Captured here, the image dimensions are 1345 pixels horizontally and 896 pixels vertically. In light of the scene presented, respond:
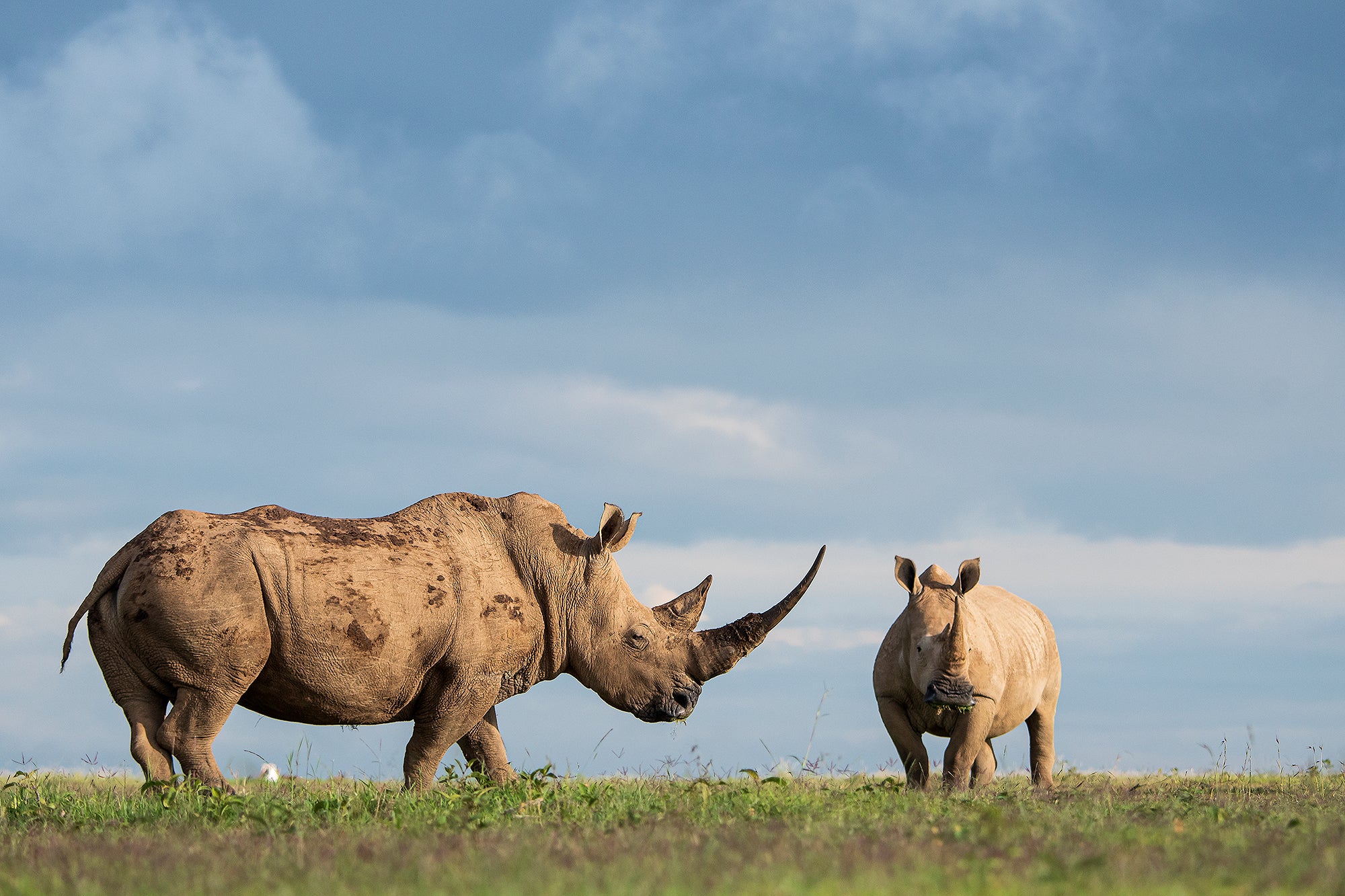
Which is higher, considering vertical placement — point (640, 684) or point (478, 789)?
point (640, 684)

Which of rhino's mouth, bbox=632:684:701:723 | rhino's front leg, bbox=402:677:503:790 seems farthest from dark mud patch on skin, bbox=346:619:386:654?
rhino's mouth, bbox=632:684:701:723

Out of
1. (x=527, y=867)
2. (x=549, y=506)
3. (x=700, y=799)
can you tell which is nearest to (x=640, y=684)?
(x=549, y=506)

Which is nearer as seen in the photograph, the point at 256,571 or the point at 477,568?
the point at 256,571

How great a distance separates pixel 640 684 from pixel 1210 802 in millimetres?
4308

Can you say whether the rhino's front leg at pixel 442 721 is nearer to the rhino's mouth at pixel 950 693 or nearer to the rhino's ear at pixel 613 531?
the rhino's ear at pixel 613 531

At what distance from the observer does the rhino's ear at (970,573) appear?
10.7 meters

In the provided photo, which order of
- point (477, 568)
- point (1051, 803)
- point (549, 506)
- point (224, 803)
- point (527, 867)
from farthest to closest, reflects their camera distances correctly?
point (549, 506) < point (477, 568) < point (1051, 803) < point (224, 803) < point (527, 867)

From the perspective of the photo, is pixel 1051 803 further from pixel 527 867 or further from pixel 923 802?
pixel 527 867

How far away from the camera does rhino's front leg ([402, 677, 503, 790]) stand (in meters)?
9.49

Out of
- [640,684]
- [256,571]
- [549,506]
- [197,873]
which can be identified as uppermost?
[549,506]

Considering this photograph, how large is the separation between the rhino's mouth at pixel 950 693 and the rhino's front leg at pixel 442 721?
3.37 m

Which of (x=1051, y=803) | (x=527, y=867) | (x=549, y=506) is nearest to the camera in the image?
(x=527, y=867)

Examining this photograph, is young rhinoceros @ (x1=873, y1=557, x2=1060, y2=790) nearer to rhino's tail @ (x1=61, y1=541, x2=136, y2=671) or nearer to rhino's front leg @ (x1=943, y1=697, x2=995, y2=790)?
rhino's front leg @ (x1=943, y1=697, x2=995, y2=790)

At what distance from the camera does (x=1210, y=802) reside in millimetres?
8914
